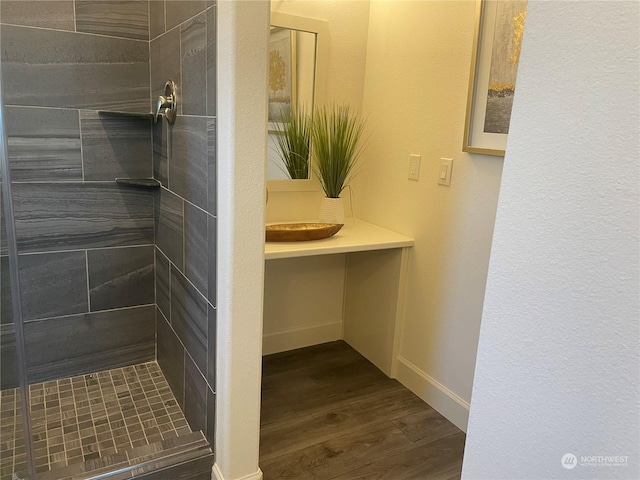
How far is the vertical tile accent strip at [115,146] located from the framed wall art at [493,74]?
4.76ft

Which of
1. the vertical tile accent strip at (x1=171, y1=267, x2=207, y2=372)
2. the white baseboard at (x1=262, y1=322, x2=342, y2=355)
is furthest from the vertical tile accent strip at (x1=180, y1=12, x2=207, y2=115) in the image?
the white baseboard at (x1=262, y1=322, x2=342, y2=355)

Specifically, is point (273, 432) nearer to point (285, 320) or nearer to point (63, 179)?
point (285, 320)

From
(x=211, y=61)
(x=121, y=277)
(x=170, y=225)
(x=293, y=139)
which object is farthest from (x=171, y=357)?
(x=211, y=61)

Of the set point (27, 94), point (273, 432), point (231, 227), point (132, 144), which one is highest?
point (27, 94)

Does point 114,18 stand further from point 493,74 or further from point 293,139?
point 493,74

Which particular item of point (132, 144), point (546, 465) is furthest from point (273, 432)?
point (546, 465)

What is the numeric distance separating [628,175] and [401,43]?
2.02 meters

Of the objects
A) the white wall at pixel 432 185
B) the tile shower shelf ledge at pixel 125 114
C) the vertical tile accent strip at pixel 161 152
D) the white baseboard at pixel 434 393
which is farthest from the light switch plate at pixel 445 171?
the tile shower shelf ledge at pixel 125 114

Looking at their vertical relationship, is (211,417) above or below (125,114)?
below

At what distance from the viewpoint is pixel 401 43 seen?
2.41m

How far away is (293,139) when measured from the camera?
8.36 feet

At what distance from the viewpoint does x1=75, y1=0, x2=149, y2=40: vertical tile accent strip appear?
2039 mm

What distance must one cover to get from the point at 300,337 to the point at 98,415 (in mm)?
1212

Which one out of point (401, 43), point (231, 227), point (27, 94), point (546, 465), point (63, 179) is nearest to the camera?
point (546, 465)
